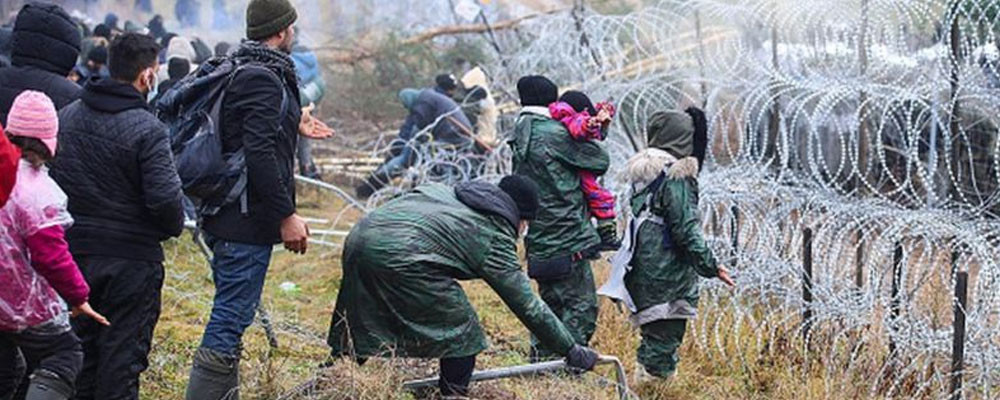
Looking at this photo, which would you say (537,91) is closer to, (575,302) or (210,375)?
(575,302)

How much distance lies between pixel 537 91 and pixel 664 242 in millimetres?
1025

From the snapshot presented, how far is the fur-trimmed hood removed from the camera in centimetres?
552

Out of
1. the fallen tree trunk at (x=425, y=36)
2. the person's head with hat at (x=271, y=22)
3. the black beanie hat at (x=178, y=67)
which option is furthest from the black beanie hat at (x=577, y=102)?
the fallen tree trunk at (x=425, y=36)

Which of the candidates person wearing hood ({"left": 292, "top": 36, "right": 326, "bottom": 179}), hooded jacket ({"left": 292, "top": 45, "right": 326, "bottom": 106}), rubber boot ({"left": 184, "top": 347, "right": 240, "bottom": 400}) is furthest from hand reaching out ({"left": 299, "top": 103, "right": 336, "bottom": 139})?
hooded jacket ({"left": 292, "top": 45, "right": 326, "bottom": 106})

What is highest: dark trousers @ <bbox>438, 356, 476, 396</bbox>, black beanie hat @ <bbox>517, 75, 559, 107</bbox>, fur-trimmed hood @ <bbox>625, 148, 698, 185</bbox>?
black beanie hat @ <bbox>517, 75, 559, 107</bbox>

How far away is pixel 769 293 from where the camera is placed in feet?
20.8

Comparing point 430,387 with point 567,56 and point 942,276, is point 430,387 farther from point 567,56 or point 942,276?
point 567,56

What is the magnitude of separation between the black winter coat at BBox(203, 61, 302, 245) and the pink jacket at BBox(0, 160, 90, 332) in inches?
25.0

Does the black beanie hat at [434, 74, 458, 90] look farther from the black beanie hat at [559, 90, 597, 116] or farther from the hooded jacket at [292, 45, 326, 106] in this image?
the black beanie hat at [559, 90, 597, 116]

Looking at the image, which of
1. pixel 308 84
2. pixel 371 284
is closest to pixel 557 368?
pixel 371 284

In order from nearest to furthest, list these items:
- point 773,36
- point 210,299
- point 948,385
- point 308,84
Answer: point 948,385 → point 210,299 → point 773,36 → point 308,84

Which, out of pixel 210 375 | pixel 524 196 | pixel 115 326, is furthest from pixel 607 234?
pixel 115 326

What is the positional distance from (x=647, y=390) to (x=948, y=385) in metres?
1.33

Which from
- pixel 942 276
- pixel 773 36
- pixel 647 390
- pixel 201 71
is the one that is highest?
pixel 201 71
